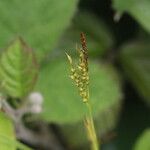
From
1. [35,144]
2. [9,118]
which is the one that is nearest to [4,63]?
[9,118]

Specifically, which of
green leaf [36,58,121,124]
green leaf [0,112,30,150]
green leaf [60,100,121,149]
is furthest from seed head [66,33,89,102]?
green leaf [60,100,121,149]

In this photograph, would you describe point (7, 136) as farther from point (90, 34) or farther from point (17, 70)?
point (90, 34)

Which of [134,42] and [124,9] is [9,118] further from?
[134,42]

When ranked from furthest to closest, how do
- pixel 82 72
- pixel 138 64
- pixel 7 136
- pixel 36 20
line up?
pixel 138 64, pixel 36 20, pixel 7 136, pixel 82 72

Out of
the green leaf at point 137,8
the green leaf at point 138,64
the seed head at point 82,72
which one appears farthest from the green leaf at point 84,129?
the seed head at point 82,72

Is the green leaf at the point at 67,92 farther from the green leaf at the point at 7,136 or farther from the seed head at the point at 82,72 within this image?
the seed head at the point at 82,72

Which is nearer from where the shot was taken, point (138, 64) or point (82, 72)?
point (82, 72)

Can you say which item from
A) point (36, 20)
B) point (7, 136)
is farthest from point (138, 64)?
point (7, 136)
